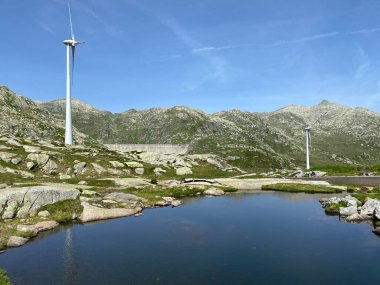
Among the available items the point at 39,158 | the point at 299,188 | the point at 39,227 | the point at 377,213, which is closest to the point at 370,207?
the point at 377,213

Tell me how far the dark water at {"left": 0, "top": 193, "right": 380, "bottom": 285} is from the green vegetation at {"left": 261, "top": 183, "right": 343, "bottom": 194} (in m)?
36.4

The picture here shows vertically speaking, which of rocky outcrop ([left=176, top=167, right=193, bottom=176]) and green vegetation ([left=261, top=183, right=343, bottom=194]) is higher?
rocky outcrop ([left=176, top=167, right=193, bottom=176])

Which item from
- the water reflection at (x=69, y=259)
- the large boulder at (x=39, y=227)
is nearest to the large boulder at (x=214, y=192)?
the large boulder at (x=39, y=227)

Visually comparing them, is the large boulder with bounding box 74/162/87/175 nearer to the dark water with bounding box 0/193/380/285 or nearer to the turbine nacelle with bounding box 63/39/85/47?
the dark water with bounding box 0/193/380/285

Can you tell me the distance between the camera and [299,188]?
10950cm

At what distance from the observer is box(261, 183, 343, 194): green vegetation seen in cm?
10554

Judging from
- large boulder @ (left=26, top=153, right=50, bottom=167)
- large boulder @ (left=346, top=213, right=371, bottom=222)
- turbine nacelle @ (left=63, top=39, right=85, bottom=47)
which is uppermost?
turbine nacelle @ (left=63, top=39, right=85, bottom=47)

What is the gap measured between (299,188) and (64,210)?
71783mm

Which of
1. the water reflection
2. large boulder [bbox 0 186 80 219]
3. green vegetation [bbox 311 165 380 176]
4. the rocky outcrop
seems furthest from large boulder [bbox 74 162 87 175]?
green vegetation [bbox 311 165 380 176]

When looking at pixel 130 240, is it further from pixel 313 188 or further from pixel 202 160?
pixel 202 160

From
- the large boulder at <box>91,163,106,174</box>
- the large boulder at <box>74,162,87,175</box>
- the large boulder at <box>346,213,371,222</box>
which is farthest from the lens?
the large boulder at <box>91,163,106,174</box>

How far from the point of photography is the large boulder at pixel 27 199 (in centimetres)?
6200

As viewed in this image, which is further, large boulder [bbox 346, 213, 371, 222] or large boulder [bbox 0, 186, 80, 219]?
large boulder [bbox 346, 213, 371, 222]

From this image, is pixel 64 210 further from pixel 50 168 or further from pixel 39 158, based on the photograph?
pixel 39 158
